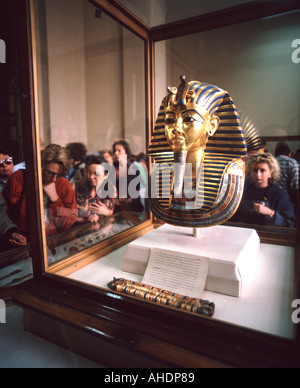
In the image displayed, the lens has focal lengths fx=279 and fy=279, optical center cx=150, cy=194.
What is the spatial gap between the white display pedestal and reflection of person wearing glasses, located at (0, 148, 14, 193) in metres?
0.75

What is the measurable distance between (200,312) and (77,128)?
1692 mm

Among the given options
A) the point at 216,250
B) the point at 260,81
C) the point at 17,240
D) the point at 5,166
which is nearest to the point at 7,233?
the point at 17,240

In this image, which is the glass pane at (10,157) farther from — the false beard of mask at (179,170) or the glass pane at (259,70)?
the glass pane at (259,70)

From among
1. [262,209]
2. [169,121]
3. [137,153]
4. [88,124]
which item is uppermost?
[88,124]

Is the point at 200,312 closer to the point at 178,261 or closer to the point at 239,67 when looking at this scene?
the point at 178,261

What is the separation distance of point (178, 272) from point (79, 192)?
2.55 feet

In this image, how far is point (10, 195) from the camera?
1501mm

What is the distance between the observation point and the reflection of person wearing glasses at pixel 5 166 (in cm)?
148

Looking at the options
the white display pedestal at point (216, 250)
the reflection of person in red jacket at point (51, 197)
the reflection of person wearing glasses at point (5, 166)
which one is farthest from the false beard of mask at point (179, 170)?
the reflection of person wearing glasses at point (5, 166)

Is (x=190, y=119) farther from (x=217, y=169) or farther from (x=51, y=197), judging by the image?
(x=51, y=197)

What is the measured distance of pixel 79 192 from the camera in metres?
1.65

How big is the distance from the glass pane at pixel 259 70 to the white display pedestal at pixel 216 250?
17 centimetres

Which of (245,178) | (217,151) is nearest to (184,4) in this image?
(217,151)

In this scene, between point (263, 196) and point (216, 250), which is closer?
point (216, 250)
